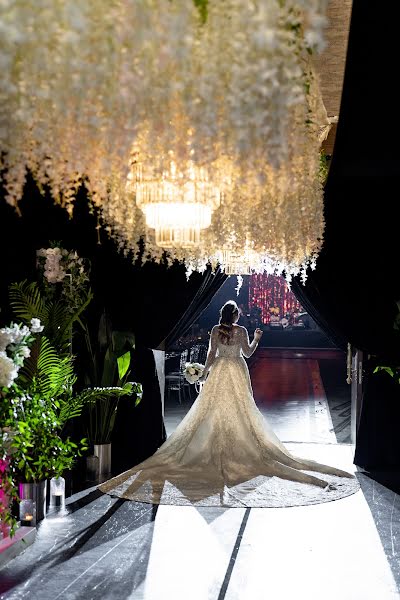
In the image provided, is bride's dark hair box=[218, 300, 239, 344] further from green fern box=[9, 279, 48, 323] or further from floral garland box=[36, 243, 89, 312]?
green fern box=[9, 279, 48, 323]

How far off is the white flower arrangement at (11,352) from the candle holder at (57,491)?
1.69 m

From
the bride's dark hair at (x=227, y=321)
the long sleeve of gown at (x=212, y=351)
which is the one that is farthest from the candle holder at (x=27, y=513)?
the bride's dark hair at (x=227, y=321)

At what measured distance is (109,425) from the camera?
7.73m

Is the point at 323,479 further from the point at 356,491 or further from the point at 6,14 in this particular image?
the point at 6,14

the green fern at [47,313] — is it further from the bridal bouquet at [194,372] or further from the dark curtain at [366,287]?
the dark curtain at [366,287]

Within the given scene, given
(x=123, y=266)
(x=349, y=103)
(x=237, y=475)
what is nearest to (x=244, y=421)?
(x=237, y=475)

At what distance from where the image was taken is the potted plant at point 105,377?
7.62 meters

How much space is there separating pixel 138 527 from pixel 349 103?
3.49m

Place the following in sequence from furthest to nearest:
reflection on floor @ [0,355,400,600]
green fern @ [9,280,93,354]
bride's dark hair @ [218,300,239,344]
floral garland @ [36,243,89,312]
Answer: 1. bride's dark hair @ [218,300,239,344]
2. floral garland @ [36,243,89,312]
3. green fern @ [9,280,93,354]
4. reflection on floor @ [0,355,400,600]

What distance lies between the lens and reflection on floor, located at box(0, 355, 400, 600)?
178 inches

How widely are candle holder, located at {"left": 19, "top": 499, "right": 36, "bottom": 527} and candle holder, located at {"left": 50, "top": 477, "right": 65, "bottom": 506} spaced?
2.39 feet

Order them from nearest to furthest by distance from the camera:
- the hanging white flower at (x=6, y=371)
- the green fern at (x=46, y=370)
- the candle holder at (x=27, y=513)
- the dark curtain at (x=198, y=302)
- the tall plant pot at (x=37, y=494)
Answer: the hanging white flower at (x=6, y=371) → the candle holder at (x=27, y=513) → the tall plant pot at (x=37, y=494) → the green fern at (x=46, y=370) → the dark curtain at (x=198, y=302)

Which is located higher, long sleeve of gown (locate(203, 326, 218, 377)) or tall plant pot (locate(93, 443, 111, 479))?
long sleeve of gown (locate(203, 326, 218, 377))

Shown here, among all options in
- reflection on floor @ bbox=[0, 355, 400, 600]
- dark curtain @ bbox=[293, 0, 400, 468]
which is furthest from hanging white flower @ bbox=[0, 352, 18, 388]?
dark curtain @ bbox=[293, 0, 400, 468]
